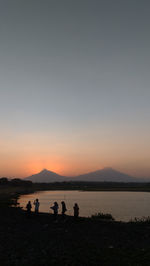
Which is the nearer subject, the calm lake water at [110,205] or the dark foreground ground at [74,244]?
the dark foreground ground at [74,244]

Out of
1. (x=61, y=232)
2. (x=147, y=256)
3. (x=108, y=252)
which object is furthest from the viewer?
(x=61, y=232)

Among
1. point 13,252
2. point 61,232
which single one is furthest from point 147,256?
point 61,232

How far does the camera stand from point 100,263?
398 inches

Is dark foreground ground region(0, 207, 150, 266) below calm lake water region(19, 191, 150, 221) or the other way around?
the other way around

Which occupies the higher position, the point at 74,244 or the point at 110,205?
the point at 74,244

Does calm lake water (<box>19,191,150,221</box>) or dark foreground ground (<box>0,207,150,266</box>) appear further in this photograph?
calm lake water (<box>19,191,150,221</box>)

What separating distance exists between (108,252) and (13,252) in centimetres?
497

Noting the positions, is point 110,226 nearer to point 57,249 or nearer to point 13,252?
point 57,249

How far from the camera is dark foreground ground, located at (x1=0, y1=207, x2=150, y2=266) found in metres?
10.6

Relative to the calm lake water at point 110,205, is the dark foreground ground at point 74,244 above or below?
above

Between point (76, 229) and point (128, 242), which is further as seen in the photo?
point (76, 229)

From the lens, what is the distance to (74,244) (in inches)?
540

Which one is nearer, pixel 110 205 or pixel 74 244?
pixel 74 244

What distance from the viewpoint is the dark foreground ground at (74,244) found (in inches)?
418
